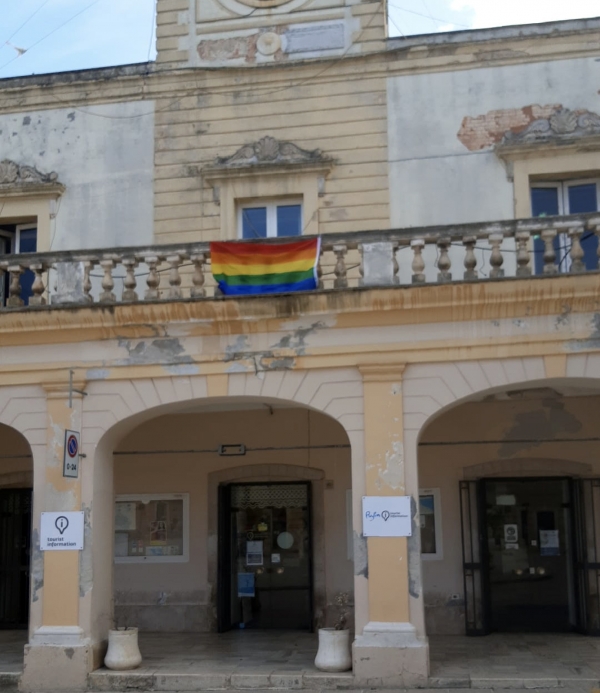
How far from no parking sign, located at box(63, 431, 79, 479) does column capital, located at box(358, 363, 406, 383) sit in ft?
11.0

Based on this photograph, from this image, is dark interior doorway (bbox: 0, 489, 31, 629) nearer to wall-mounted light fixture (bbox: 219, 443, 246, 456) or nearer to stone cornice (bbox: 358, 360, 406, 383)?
wall-mounted light fixture (bbox: 219, 443, 246, 456)

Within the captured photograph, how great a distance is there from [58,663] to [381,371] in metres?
4.78

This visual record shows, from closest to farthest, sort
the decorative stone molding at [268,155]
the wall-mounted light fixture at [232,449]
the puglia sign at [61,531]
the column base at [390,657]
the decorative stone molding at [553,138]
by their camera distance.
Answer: the column base at [390,657] < the puglia sign at [61,531] < the decorative stone molding at [553,138] < the decorative stone molding at [268,155] < the wall-mounted light fixture at [232,449]

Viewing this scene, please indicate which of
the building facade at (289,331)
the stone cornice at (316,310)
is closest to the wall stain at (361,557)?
the building facade at (289,331)

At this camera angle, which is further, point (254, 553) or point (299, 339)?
point (254, 553)

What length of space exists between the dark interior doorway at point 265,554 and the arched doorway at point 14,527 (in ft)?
9.93

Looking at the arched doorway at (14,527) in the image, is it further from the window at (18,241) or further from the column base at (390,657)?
the column base at (390,657)

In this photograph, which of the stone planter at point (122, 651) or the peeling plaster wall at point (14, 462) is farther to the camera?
the peeling plaster wall at point (14, 462)

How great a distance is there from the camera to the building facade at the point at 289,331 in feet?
34.0

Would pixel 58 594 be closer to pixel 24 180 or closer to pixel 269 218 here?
pixel 269 218

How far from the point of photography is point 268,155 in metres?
13.2

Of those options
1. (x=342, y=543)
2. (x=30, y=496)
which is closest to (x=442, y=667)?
(x=342, y=543)

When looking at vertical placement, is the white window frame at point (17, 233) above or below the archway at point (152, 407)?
above

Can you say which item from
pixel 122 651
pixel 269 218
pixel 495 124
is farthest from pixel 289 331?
pixel 495 124
